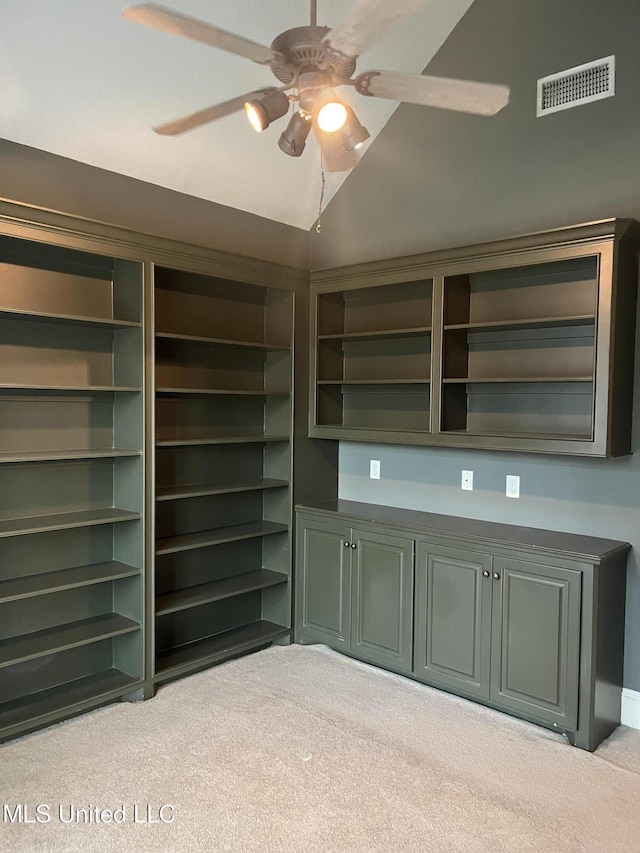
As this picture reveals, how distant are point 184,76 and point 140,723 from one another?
3.03 meters

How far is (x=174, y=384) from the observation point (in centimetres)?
353

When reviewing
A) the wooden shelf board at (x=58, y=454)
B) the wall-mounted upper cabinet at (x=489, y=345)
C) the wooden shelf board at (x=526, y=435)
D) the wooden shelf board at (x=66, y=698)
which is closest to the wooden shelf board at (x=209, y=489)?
the wooden shelf board at (x=58, y=454)

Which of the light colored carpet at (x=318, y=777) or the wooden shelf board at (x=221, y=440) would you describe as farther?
the wooden shelf board at (x=221, y=440)

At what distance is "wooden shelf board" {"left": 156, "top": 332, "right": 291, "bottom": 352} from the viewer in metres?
3.20

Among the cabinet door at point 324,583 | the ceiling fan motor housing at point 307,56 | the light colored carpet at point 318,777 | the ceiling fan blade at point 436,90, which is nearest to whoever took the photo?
the ceiling fan motor housing at point 307,56

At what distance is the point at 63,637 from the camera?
9.80 ft

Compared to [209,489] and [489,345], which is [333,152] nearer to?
[489,345]

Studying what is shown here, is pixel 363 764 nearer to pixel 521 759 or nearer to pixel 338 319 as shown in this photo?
pixel 521 759

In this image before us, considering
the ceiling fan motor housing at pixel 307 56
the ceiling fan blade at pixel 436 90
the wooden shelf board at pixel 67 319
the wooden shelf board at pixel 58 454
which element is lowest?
the wooden shelf board at pixel 58 454

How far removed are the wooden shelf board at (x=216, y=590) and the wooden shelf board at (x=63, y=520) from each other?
55 centimetres

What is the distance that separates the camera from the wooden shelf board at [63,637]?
280 cm

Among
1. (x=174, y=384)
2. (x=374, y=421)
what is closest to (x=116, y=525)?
(x=174, y=384)

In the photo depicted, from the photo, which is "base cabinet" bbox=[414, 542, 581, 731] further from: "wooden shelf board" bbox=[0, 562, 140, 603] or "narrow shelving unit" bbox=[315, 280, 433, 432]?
"wooden shelf board" bbox=[0, 562, 140, 603]

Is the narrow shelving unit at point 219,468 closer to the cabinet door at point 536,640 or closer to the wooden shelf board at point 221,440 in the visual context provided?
the wooden shelf board at point 221,440
